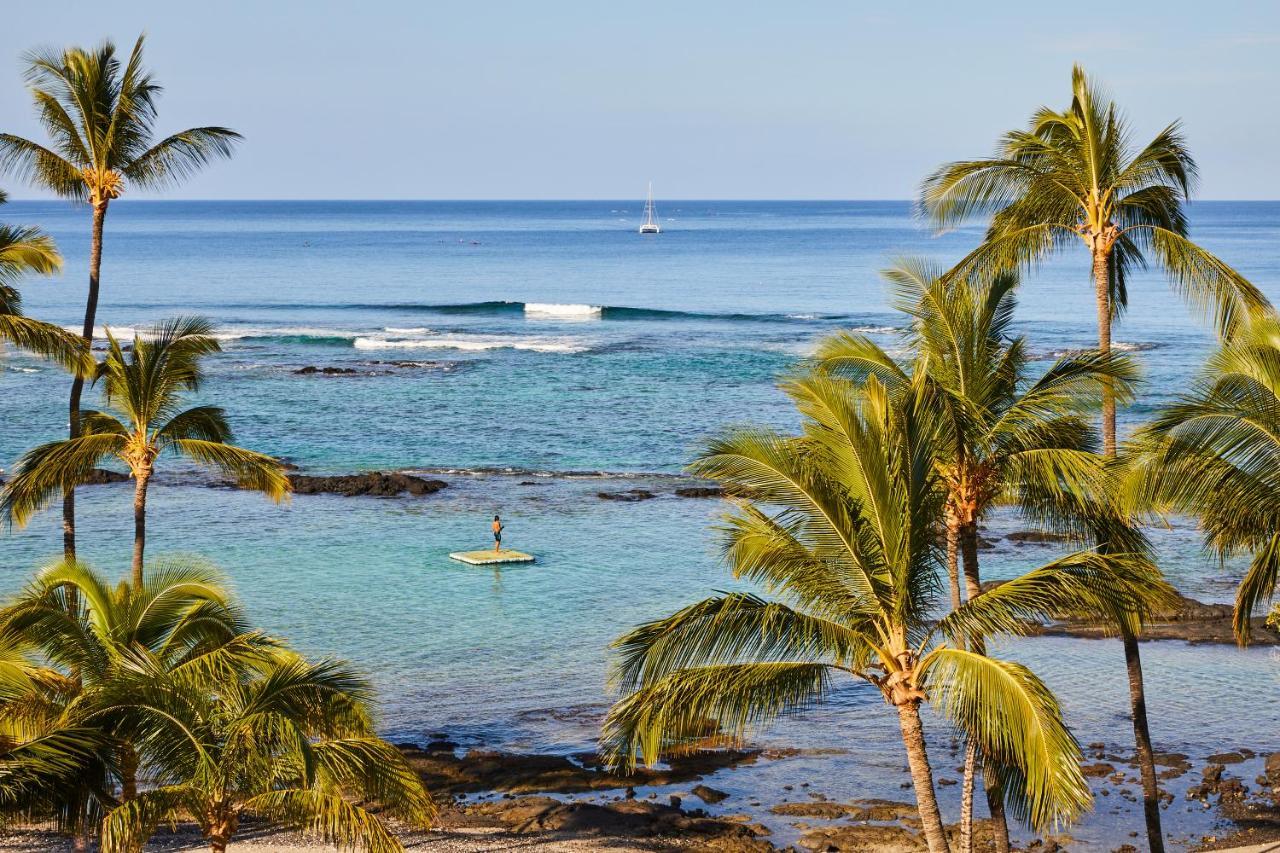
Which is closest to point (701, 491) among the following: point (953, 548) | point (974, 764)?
point (974, 764)

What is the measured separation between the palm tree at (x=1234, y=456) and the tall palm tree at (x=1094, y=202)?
5.96 feet

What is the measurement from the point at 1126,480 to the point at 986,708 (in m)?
3.77

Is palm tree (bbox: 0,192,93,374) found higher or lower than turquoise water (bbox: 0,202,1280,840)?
higher

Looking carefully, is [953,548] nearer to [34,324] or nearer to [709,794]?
[709,794]

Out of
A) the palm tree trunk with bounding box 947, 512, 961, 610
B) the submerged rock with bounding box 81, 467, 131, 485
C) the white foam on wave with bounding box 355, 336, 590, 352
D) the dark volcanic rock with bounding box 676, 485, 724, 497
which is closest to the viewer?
the palm tree trunk with bounding box 947, 512, 961, 610

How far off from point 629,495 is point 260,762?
29.1 metres

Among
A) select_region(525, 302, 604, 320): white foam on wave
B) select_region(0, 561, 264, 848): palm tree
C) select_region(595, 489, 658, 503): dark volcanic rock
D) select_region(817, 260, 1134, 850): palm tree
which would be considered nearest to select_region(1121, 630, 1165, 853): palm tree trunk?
select_region(817, 260, 1134, 850): palm tree

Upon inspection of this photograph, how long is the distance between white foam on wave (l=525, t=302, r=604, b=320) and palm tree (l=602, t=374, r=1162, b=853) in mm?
78572

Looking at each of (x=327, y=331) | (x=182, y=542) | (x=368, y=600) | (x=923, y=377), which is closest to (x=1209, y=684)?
(x=923, y=377)

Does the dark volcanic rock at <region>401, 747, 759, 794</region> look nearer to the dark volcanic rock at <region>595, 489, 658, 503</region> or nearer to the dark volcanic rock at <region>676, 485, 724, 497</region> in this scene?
the dark volcanic rock at <region>595, 489, 658, 503</region>

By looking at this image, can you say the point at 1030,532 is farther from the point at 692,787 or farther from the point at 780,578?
the point at 780,578

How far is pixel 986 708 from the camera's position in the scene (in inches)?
449

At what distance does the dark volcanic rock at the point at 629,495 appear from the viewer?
133 feet

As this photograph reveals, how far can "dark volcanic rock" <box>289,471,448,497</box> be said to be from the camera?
41000 millimetres
